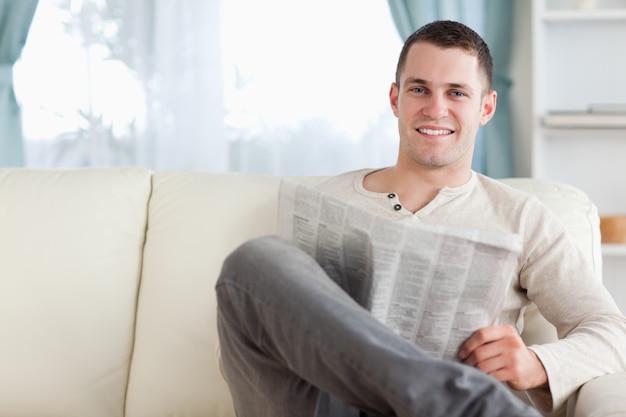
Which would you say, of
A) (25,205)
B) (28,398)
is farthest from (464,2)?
(28,398)

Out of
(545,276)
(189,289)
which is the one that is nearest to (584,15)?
(545,276)

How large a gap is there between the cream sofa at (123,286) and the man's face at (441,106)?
0.25 metres

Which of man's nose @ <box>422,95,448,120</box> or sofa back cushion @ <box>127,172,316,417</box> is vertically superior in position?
man's nose @ <box>422,95,448,120</box>

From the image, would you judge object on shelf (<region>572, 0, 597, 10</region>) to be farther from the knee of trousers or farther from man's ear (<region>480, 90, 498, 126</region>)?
the knee of trousers

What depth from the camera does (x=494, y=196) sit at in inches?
71.7

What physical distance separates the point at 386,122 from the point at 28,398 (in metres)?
1.72

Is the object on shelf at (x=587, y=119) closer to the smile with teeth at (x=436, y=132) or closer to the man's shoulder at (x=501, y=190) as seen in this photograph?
the man's shoulder at (x=501, y=190)

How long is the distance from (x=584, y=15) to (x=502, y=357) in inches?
67.7

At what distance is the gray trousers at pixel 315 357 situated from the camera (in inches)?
44.1

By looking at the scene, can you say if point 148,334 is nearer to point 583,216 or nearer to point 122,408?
point 122,408

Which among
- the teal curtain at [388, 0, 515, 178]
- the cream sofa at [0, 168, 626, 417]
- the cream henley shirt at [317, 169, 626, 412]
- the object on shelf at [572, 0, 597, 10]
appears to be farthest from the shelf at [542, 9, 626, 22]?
the cream henley shirt at [317, 169, 626, 412]

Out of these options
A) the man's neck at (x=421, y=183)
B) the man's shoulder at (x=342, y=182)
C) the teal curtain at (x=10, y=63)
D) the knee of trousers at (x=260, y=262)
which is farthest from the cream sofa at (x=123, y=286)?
the teal curtain at (x=10, y=63)

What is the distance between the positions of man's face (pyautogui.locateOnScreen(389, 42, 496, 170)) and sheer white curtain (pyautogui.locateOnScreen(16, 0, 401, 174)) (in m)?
1.41

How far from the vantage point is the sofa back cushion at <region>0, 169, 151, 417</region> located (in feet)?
6.39
